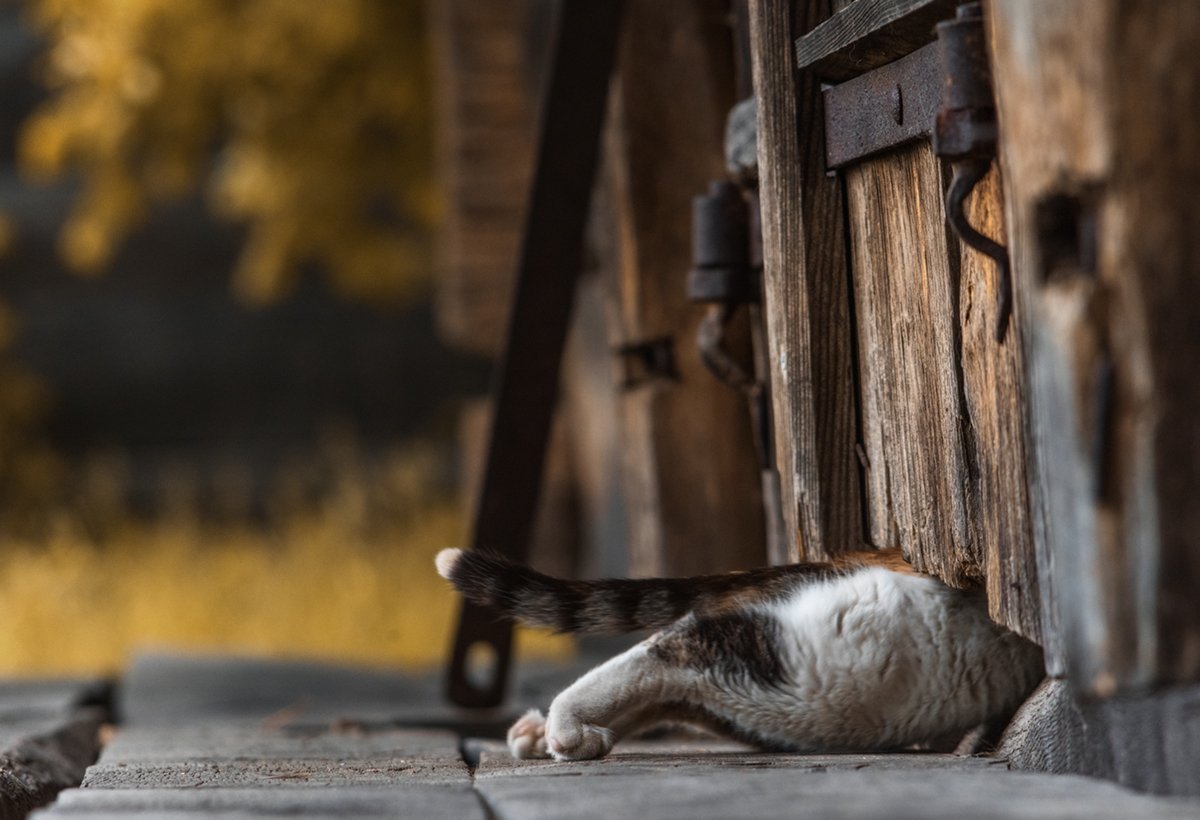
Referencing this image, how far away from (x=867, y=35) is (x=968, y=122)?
14.8 inches

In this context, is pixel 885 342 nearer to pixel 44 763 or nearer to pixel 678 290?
pixel 678 290

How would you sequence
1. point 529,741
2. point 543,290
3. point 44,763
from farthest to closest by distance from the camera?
point 543,290
point 44,763
point 529,741

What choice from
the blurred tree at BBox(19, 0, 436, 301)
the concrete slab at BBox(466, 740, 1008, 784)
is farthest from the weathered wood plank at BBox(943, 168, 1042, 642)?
the blurred tree at BBox(19, 0, 436, 301)

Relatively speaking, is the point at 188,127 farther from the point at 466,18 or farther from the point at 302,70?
the point at 466,18

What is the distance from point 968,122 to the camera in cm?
194

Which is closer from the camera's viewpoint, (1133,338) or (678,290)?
(1133,338)

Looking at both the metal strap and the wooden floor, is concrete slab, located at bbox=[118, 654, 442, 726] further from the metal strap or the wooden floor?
the wooden floor

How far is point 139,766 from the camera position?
243 centimetres

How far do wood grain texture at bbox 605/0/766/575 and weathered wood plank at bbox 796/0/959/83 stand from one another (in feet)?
3.62

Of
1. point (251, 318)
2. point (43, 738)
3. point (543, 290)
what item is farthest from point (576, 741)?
point (251, 318)

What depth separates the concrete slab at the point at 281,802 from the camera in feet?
5.85

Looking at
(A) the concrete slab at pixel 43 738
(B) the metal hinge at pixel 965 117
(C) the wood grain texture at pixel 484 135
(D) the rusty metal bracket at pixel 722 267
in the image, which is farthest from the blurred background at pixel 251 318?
(B) the metal hinge at pixel 965 117

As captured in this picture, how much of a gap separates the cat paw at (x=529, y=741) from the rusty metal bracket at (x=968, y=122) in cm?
101

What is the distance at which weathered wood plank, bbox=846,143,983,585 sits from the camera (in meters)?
2.18
